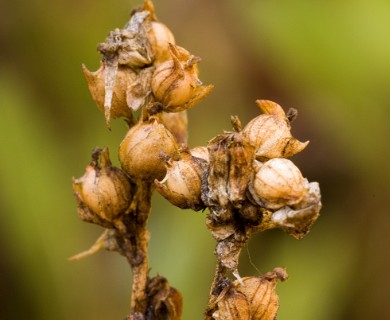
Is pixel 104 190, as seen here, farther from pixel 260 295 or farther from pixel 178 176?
pixel 260 295

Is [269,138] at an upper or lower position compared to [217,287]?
upper

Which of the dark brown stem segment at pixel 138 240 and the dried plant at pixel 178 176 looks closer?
the dried plant at pixel 178 176

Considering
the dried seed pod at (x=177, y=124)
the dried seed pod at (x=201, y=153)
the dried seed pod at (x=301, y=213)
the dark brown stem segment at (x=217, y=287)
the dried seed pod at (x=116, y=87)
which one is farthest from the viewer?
the dried seed pod at (x=177, y=124)

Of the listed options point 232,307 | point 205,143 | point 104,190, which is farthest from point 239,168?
point 205,143

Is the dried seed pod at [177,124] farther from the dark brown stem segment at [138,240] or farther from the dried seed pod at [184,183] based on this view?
the dried seed pod at [184,183]

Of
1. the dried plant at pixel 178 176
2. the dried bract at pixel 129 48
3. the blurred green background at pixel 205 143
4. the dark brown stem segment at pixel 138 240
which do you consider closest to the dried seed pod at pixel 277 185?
the dried plant at pixel 178 176

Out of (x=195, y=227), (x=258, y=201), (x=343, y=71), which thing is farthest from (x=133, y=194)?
(x=343, y=71)
